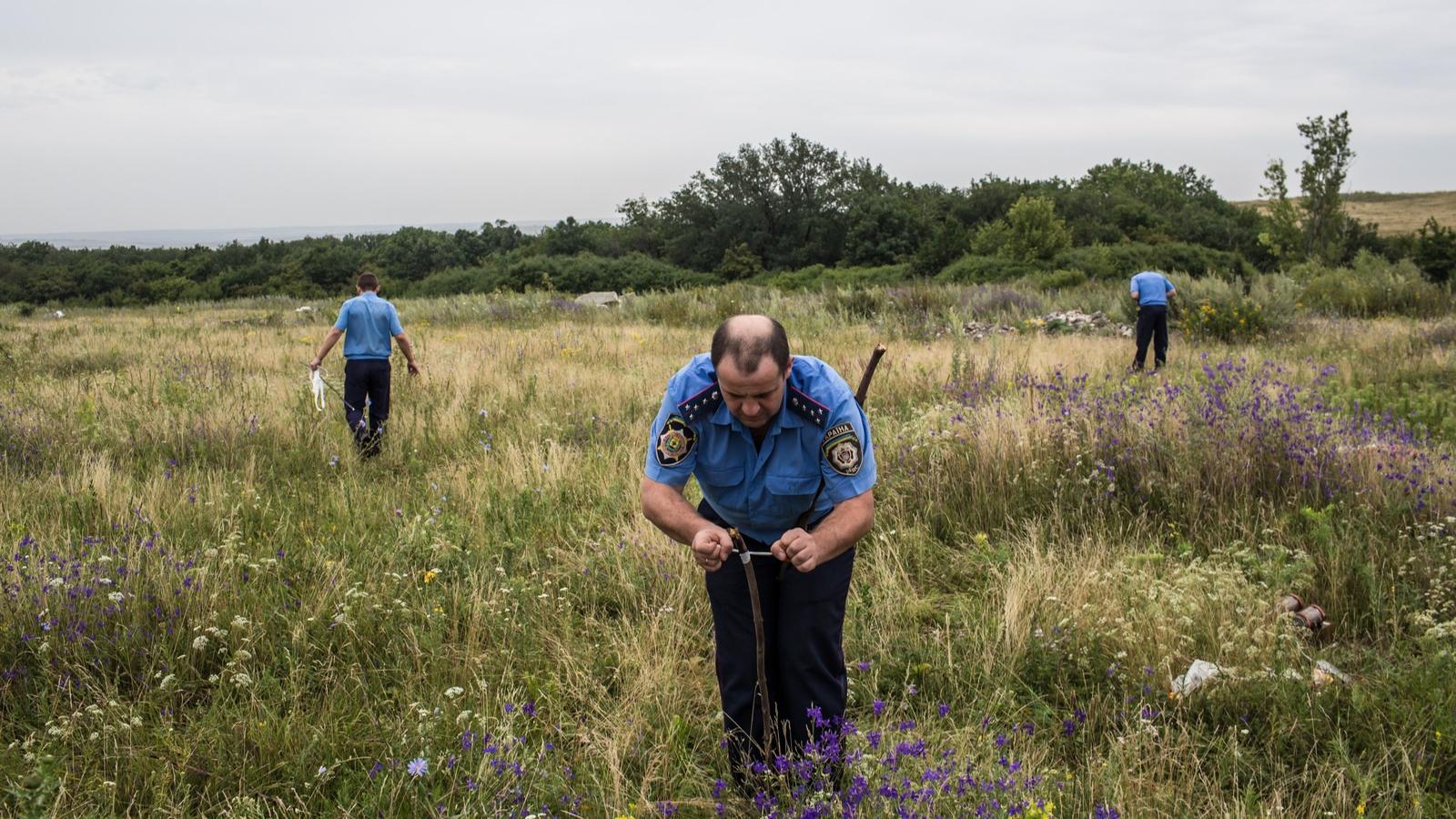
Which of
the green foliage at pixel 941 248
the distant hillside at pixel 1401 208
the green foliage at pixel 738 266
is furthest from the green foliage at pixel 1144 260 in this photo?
the distant hillside at pixel 1401 208

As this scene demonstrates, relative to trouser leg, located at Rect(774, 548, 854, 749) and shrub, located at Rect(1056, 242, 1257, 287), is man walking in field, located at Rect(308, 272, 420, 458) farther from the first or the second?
shrub, located at Rect(1056, 242, 1257, 287)

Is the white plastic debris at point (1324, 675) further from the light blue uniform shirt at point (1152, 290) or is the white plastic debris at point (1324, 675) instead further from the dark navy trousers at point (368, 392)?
the light blue uniform shirt at point (1152, 290)

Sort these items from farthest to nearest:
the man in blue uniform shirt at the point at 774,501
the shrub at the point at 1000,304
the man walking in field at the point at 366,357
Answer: the shrub at the point at 1000,304 → the man walking in field at the point at 366,357 → the man in blue uniform shirt at the point at 774,501

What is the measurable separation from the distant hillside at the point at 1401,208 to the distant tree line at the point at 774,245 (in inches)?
538

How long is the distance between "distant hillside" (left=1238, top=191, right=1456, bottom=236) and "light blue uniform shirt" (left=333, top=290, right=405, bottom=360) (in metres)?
77.1

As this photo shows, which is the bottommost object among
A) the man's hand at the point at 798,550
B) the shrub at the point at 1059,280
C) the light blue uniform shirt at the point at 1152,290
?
the man's hand at the point at 798,550

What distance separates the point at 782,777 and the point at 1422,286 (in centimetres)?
2179

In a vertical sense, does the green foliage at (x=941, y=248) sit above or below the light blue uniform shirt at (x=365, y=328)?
above

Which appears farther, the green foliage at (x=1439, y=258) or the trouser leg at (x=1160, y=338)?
the green foliage at (x=1439, y=258)

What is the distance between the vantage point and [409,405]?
28.6 feet

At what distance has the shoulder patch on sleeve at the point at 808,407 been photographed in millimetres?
2553

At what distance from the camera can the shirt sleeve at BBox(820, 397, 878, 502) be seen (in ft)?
8.34

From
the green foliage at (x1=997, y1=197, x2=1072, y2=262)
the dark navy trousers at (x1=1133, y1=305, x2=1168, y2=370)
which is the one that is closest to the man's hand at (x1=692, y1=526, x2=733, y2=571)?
the dark navy trousers at (x1=1133, y1=305, x2=1168, y2=370)

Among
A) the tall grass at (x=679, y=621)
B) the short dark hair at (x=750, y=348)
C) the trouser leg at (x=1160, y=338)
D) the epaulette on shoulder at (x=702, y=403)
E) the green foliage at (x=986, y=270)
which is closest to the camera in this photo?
the short dark hair at (x=750, y=348)
